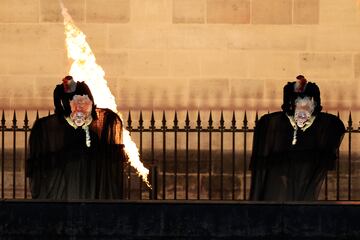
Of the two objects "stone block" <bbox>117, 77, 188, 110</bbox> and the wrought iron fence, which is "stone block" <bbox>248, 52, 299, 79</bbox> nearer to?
the wrought iron fence

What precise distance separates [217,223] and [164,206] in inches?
→ 20.4

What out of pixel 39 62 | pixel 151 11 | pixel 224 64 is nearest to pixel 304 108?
pixel 224 64

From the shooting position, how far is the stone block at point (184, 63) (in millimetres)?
20812

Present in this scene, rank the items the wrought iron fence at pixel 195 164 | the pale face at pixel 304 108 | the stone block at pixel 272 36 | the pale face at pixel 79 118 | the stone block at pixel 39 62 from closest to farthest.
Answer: the pale face at pixel 79 118, the pale face at pixel 304 108, the wrought iron fence at pixel 195 164, the stone block at pixel 272 36, the stone block at pixel 39 62

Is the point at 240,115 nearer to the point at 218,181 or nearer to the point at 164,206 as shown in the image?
the point at 218,181

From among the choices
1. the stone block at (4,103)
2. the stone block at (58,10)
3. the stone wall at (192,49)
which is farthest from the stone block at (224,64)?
the stone block at (4,103)

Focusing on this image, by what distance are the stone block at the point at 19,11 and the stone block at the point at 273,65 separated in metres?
2.67

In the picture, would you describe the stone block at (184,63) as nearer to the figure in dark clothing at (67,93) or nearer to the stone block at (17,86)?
the stone block at (17,86)

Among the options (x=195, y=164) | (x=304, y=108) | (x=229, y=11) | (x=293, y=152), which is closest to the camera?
(x=304, y=108)

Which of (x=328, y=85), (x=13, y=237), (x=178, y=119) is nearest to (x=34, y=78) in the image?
(x=178, y=119)

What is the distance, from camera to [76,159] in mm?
17109

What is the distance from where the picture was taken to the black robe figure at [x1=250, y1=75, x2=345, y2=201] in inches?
678

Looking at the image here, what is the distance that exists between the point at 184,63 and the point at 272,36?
1.11 metres

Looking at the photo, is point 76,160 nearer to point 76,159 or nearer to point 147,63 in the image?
point 76,159
